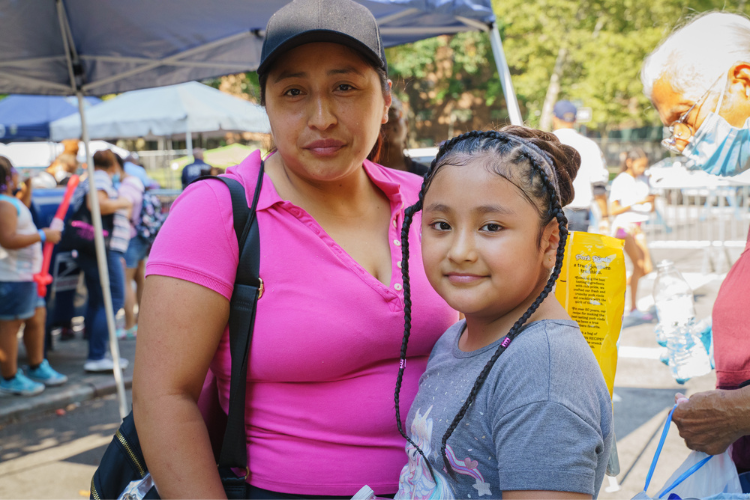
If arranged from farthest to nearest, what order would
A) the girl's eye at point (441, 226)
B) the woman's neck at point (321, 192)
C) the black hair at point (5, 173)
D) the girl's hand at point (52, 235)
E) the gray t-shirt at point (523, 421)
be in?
the girl's hand at point (52, 235), the black hair at point (5, 173), the woman's neck at point (321, 192), the girl's eye at point (441, 226), the gray t-shirt at point (523, 421)

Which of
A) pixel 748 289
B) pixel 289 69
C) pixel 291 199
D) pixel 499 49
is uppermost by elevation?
pixel 499 49

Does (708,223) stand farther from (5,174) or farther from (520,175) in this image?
(520,175)

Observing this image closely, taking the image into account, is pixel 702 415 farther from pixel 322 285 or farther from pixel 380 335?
pixel 322 285

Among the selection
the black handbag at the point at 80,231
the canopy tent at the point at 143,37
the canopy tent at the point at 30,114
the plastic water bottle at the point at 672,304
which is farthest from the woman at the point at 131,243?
the canopy tent at the point at 30,114

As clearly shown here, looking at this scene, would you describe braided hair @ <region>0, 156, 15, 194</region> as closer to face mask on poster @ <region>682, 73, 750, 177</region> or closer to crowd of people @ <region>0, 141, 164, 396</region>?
crowd of people @ <region>0, 141, 164, 396</region>

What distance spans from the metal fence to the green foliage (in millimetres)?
10302

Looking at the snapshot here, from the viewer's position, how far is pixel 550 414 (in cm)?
115

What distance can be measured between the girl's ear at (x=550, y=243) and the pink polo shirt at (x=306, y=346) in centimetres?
43

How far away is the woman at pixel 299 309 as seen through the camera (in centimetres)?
144

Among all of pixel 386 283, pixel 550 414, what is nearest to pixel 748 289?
pixel 550 414

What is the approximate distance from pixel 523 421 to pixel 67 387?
575 cm

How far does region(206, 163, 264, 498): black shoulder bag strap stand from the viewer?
4.89 feet

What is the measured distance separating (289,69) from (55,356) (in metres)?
6.56

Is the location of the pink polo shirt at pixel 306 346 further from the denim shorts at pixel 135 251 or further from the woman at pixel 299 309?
the denim shorts at pixel 135 251
